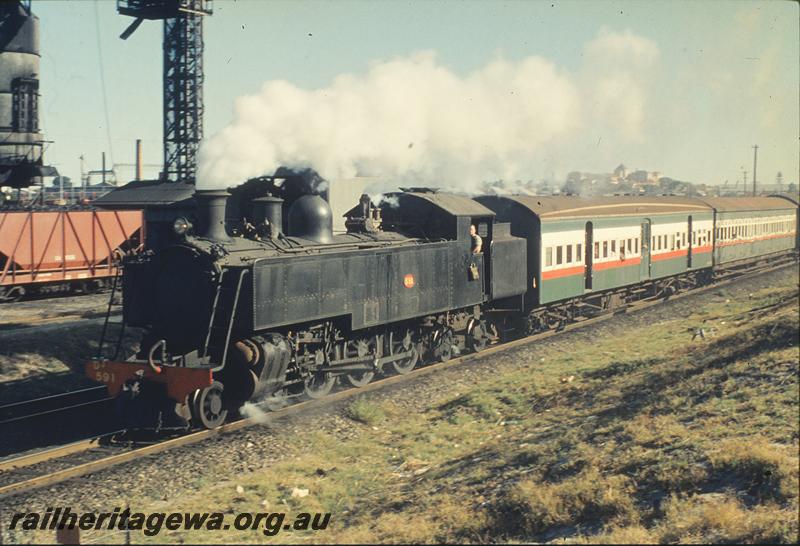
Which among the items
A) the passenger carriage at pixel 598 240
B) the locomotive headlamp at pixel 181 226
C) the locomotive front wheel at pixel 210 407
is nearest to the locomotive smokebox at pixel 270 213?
the locomotive headlamp at pixel 181 226

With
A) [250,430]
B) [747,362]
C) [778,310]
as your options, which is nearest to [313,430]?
[250,430]

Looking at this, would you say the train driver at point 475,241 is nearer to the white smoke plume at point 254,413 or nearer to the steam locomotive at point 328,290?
the steam locomotive at point 328,290

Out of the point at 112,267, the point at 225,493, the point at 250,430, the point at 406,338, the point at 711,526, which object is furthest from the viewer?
the point at 112,267

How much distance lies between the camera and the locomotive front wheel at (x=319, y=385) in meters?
13.8

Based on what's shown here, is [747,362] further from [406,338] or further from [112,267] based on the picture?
[112,267]

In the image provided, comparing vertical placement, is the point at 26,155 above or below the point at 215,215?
above

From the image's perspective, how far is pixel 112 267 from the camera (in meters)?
27.4

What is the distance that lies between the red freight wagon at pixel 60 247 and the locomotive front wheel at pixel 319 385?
1125 centimetres

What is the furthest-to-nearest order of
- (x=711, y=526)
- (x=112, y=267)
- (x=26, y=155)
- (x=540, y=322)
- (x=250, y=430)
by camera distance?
(x=26, y=155), (x=112, y=267), (x=540, y=322), (x=250, y=430), (x=711, y=526)

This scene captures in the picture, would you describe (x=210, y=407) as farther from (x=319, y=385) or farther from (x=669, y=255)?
(x=669, y=255)

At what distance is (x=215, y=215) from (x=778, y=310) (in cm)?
1241

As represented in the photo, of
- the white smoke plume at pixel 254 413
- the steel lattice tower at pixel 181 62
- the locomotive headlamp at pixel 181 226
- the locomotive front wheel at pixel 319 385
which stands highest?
the steel lattice tower at pixel 181 62

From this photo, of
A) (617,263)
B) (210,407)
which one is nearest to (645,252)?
(617,263)

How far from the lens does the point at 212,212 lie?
12.5m
